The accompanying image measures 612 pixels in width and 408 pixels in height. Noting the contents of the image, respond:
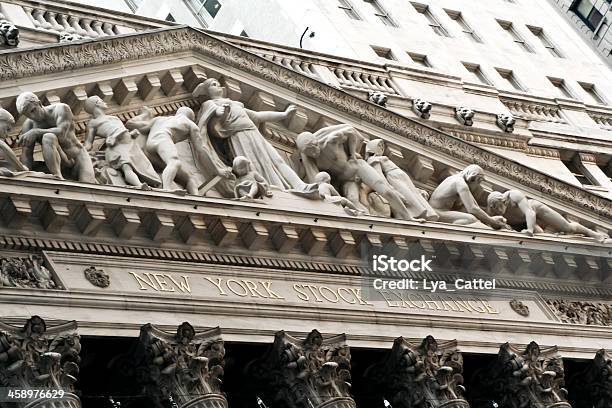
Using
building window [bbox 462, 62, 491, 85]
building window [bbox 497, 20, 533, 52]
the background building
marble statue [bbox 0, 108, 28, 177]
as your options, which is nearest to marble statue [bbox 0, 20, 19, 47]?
marble statue [bbox 0, 108, 28, 177]

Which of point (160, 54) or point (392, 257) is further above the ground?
point (160, 54)

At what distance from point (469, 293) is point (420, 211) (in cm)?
215

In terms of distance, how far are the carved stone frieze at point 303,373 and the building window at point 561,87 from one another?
27.6 metres

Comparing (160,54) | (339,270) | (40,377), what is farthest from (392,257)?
(40,377)

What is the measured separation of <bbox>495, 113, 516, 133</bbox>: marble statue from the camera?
1932 inches

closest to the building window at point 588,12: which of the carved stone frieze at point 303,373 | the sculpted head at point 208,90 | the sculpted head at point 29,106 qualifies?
the sculpted head at point 208,90

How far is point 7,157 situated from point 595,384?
14.8 m

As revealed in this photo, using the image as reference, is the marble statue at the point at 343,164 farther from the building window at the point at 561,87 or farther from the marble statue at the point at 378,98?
the building window at the point at 561,87

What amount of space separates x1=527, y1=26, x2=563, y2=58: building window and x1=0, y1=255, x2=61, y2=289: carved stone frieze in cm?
3400

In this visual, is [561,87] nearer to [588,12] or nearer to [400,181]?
[400,181]

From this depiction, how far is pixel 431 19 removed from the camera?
6266 centimetres

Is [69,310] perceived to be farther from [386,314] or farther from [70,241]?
[386,314]

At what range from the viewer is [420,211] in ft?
137

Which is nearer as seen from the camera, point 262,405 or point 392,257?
point 262,405
